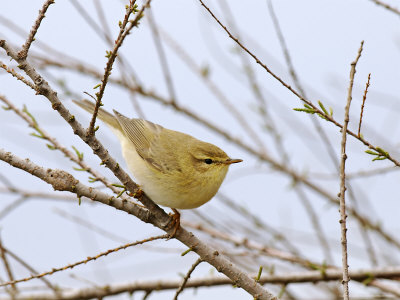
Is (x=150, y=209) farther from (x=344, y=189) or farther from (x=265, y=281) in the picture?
(x=265, y=281)

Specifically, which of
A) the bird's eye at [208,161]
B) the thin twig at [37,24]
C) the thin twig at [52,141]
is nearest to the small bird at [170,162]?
the bird's eye at [208,161]

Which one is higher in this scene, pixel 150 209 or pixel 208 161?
pixel 208 161

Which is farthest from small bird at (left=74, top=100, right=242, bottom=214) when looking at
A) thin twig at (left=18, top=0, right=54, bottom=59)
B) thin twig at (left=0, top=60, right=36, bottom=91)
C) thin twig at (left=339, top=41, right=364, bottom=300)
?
thin twig at (left=339, top=41, right=364, bottom=300)

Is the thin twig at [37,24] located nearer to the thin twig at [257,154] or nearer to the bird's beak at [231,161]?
the bird's beak at [231,161]

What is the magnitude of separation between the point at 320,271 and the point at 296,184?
41.3 inches

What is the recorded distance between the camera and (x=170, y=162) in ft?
13.4

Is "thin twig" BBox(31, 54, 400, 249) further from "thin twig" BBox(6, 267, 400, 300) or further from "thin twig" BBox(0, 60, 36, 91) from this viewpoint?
"thin twig" BBox(0, 60, 36, 91)

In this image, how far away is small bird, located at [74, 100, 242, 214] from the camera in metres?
3.82

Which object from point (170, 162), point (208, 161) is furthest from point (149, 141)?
point (208, 161)

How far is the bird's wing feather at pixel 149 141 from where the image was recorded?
13.2 feet

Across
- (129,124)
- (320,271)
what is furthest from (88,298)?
(320,271)

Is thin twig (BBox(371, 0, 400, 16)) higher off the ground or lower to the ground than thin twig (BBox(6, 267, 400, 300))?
higher

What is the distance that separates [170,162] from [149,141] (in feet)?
1.50

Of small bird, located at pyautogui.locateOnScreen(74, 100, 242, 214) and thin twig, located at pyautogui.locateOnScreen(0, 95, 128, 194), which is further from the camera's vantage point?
small bird, located at pyautogui.locateOnScreen(74, 100, 242, 214)
